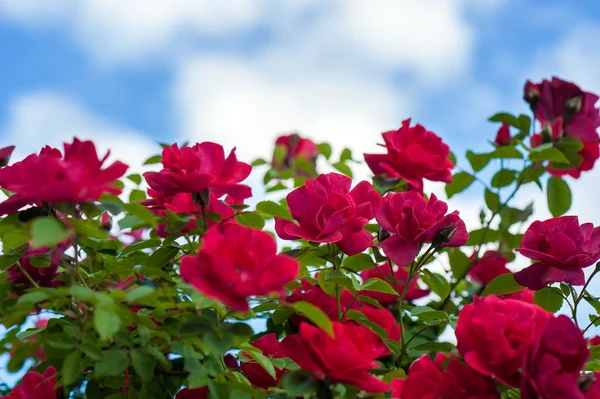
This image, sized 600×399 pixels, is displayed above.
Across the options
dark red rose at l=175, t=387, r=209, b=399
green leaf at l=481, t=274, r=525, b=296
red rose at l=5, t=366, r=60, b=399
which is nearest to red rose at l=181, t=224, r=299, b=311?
dark red rose at l=175, t=387, r=209, b=399

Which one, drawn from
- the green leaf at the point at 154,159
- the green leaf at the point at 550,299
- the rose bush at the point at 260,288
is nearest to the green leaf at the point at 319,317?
the rose bush at the point at 260,288

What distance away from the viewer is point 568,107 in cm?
221

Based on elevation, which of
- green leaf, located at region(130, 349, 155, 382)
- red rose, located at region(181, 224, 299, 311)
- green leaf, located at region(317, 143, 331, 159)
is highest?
green leaf, located at region(317, 143, 331, 159)

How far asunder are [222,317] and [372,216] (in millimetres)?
372

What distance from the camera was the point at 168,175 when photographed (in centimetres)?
130

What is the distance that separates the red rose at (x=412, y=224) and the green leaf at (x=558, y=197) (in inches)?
35.8

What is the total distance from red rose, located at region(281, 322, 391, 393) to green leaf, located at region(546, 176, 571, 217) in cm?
130

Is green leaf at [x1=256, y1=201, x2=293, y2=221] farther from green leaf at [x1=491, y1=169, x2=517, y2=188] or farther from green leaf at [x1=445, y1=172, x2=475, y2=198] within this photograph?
green leaf at [x1=491, y1=169, x2=517, y2=188]

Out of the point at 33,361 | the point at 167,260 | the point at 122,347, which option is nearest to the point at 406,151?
the point at 167,260

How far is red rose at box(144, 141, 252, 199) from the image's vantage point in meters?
1.30

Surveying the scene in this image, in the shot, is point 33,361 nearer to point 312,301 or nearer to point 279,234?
point 312,301

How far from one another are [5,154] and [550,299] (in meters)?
1.16

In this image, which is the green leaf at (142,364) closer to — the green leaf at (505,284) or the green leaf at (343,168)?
the green leaf at (505,284)

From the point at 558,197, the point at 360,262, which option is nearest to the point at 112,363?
the point at 360,262
